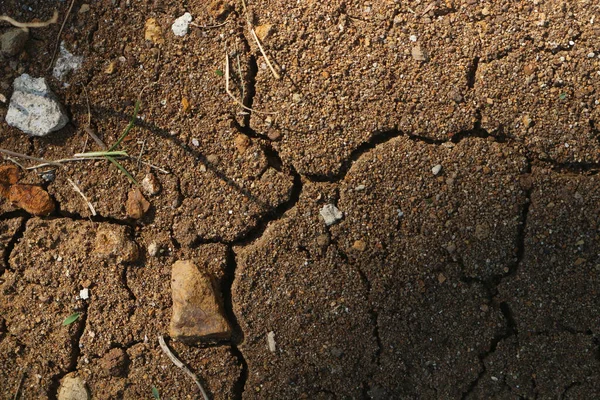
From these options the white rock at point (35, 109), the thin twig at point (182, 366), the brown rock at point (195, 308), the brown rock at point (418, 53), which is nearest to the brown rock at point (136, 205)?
the brown rock at point (195, 308)

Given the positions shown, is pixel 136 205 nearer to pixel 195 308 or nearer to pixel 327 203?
pixel 195 308

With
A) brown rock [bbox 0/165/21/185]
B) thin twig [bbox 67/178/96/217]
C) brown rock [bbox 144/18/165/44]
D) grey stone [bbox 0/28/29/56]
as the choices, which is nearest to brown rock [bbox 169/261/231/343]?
thin twig [bbox 67/178/96/217]

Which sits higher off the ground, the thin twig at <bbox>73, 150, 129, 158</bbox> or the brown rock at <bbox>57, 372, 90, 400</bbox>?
the thin twig at <bbox>73, 150, 129, 158</bbox>

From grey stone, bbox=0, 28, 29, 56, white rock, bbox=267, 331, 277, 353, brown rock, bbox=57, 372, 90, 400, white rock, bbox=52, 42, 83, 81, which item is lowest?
white rock, bbox=267, 331, 277, 353

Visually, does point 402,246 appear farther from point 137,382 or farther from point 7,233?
point 7,233

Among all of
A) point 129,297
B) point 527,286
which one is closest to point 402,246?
point 527,286

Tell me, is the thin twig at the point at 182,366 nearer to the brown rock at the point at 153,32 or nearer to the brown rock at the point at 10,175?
the brown rock at the point at 10,175

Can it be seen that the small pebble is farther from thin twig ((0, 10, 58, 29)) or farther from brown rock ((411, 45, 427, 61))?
brown rock ((411, 45, 427, 61))
